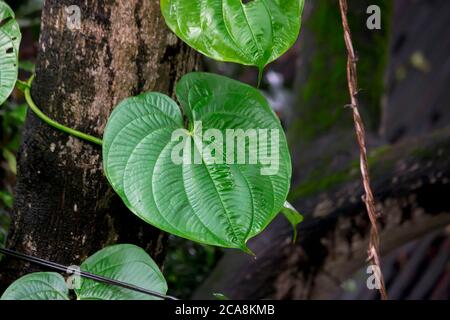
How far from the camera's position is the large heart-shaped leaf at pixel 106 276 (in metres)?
0.79

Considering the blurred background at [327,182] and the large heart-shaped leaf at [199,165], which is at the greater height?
the large heart-shaped leaf at [199,165]

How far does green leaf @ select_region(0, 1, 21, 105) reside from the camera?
0.79 meters

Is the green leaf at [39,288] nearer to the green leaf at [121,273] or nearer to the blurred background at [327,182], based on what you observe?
the green leaf at [121,273]

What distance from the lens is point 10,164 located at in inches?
59.3

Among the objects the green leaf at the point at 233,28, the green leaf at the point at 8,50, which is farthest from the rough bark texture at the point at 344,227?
the green leaf at the point at 8,50

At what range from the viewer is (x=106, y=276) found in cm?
82

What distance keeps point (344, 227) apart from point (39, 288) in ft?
2.75

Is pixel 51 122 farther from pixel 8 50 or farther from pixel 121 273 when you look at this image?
pixel 121 273

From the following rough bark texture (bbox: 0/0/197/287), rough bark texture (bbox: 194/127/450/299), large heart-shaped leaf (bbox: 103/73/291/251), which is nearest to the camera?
large heart-shaped leaf (bbox: 103/73/291/251)

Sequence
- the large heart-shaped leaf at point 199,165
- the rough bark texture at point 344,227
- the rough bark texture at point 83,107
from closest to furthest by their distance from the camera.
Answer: the large heart-shaped leaf at point 199,165 < the rough bark texture at point 83,107 < the rough bark texture at point 344,227

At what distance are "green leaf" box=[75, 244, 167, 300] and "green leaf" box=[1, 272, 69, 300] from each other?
22 millimetres

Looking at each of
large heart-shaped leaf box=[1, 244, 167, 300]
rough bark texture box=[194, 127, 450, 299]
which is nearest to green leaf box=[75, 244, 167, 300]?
large heart-shaped leaf box=[1, 244, 167, 300]

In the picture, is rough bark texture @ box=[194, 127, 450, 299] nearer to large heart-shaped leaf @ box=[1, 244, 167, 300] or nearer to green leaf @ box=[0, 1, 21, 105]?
large heart-shaped leaf @ box=[1, 244, 167, 300]

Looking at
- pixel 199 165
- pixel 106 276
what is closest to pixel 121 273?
pixel 106 276
